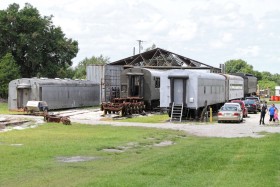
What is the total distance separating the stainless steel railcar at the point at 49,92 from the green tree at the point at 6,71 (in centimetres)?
1548

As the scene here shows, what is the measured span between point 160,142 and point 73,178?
10.6 m

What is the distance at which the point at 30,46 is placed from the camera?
73.4 meters

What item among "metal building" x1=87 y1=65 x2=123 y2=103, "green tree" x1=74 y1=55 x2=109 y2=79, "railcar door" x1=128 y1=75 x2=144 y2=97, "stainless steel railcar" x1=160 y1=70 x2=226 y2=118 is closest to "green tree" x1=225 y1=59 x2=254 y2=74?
"green tree" x1=74 y1=55 x2=109 y2=79

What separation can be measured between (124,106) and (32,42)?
34415mm

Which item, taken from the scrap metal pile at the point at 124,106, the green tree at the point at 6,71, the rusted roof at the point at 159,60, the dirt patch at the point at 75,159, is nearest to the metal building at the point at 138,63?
the rusted roof at the point at 159,60

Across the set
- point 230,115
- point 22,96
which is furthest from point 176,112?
point 22,96

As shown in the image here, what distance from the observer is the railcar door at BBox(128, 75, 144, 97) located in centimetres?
4738

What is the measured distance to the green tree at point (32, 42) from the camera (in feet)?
239

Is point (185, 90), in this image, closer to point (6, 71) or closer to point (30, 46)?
point (6, 71)

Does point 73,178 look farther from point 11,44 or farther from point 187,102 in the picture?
point 11,44

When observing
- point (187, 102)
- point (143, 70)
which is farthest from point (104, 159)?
point (143, 70)

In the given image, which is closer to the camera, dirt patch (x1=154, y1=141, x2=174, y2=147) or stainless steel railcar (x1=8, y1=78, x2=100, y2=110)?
dirt patch (x1=154, y1=141, x2=174, y2=147)

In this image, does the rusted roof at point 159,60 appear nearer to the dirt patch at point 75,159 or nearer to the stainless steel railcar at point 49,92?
the stainless steel railcar at point 49,92

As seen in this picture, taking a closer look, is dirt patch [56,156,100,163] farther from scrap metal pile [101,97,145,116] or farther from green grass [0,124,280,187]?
scrap metal pile [101,97,145,116]
